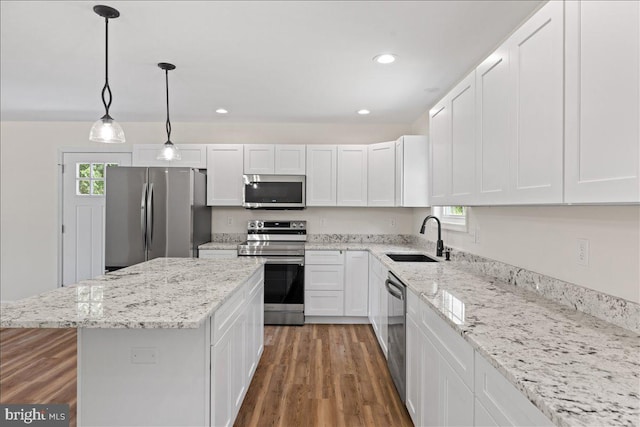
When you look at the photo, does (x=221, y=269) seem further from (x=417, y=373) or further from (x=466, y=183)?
(x=466, y=183)

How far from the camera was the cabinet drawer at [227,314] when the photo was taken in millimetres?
1608

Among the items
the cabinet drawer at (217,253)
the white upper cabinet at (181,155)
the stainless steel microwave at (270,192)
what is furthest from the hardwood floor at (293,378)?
the white upper cabinet at (181,155)

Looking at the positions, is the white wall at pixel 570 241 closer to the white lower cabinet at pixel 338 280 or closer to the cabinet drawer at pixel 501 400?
the cabinet drawer at pixel 501 400

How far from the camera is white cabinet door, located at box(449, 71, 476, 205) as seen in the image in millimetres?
1944

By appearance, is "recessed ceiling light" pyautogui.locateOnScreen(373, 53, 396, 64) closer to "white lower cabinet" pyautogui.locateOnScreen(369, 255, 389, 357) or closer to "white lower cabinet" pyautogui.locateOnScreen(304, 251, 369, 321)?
"white lower cabinet" pyautogui.locateOnScreen(369, 255, 389, 357)

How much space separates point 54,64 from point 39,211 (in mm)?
2707

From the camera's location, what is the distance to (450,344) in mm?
1440

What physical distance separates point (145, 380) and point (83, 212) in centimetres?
395

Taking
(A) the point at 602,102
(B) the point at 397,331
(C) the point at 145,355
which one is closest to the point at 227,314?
(C) the point at 145,355

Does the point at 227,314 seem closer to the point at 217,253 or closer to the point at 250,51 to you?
the point at 250,51

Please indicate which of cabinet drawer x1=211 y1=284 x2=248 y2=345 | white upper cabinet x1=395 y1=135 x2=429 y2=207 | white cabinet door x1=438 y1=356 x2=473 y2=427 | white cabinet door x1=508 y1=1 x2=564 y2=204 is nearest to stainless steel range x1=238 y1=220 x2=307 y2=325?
white upper cabinet x1=395 y1=135 x2=429 y2=207

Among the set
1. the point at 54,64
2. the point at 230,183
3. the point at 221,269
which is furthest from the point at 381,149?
the point at 54,64

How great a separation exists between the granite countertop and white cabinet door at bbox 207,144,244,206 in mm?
2991

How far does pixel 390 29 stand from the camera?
2.17m
